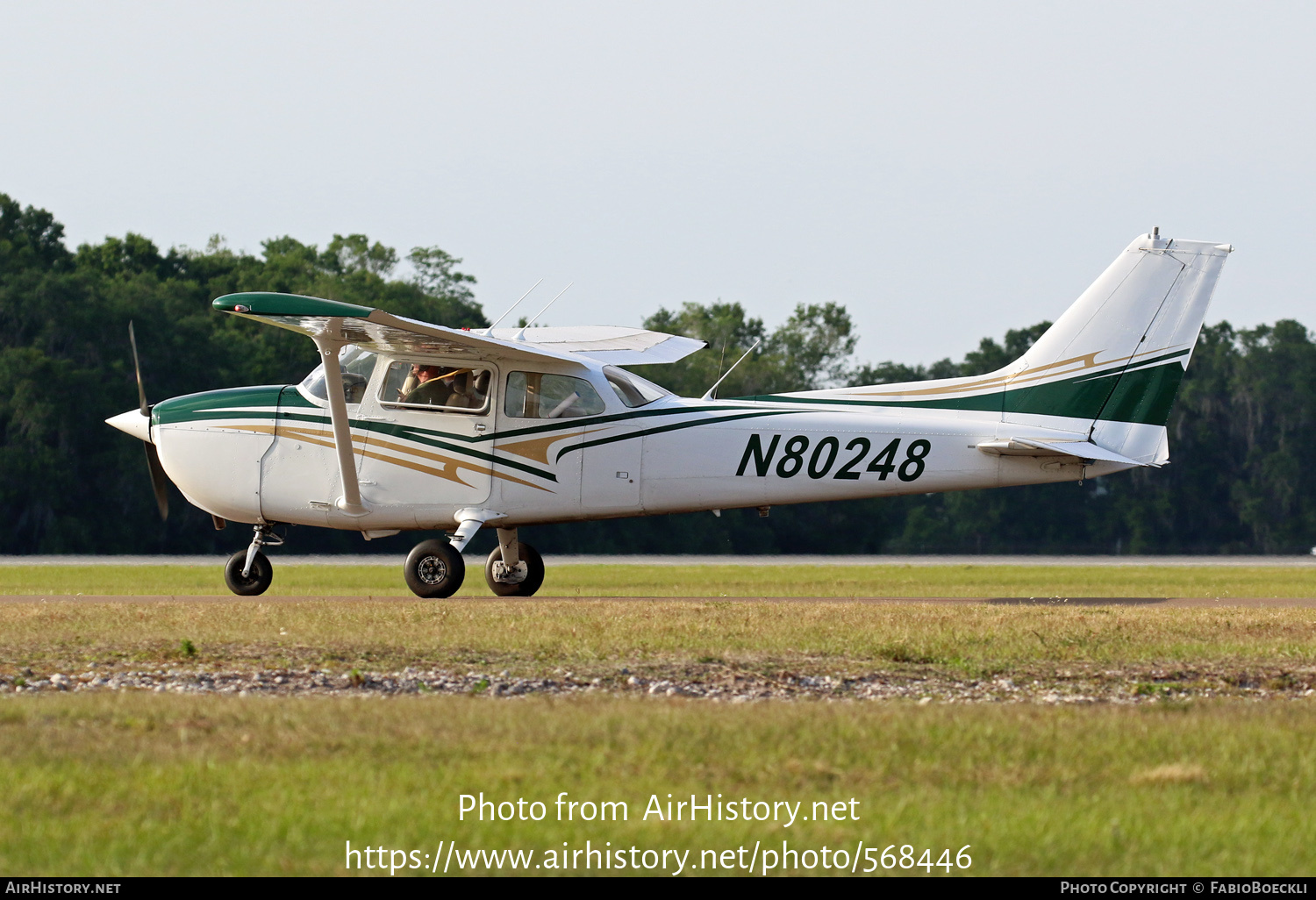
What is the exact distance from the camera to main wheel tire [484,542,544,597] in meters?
17.8

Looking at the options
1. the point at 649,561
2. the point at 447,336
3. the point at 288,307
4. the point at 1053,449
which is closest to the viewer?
the point at 288,307

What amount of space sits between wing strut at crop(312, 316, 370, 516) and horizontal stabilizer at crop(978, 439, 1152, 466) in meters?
6.93

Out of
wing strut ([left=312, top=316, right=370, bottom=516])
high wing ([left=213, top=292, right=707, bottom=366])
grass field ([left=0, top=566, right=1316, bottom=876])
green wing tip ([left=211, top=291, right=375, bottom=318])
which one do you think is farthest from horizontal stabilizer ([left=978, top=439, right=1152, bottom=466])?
wing strut ([left=312, top=316, right=370, bottom=516])

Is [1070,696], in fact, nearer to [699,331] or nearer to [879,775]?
[879,775]

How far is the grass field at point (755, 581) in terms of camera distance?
19672 mm

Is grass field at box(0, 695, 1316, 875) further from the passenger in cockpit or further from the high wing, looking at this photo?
the passenger in cockpit

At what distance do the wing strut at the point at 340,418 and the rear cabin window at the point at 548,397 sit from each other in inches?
70.1

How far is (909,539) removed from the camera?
255ft

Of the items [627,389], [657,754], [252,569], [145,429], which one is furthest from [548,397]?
[657,754]

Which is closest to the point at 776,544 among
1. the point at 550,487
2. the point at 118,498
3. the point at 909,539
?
the point at 909,539

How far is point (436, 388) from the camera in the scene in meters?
16.7

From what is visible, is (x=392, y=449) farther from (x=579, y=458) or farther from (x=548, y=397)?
(x=579, y=458)

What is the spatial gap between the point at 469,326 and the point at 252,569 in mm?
24775

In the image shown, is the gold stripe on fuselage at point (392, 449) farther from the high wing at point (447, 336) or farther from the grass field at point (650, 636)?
the grass field at point (650, 636)
